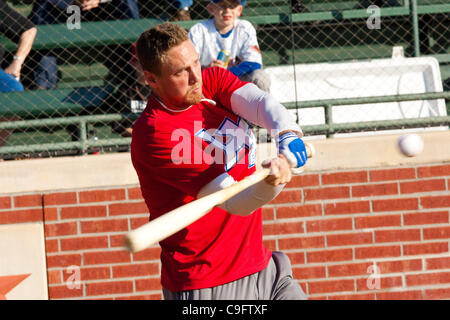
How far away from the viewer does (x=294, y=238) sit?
4723 mm

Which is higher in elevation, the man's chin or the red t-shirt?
the man's chin

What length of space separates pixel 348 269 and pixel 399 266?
1.28ft

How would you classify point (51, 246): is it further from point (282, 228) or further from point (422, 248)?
point (422, 248)

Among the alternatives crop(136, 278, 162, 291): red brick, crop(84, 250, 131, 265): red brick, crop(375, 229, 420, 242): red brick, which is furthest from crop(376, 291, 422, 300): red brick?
crop(84, 250, 131, 265): red brick

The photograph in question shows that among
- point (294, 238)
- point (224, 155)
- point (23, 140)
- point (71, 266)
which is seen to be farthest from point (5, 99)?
point (224, 155)

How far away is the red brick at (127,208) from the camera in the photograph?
468cm

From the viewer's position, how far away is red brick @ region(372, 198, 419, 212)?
15.5 ft

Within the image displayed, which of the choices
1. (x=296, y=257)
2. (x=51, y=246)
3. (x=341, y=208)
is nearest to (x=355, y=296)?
(x=296, y=257)

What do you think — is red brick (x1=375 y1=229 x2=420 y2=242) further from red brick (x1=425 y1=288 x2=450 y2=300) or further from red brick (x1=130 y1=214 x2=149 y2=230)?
red brick (x1=130 y1=214 x2=149 y2=230)

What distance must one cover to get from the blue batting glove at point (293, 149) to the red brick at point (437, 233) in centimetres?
279

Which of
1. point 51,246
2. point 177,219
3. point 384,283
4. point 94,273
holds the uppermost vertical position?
point 177,219

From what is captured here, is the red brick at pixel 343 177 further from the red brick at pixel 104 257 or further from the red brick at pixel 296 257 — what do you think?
the red brick at pixel 104 257

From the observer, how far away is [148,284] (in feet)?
15.5

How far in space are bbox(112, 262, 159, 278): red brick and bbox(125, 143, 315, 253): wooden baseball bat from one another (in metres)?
2.55
